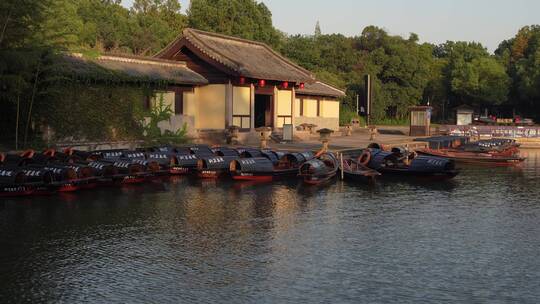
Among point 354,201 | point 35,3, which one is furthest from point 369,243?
point 35,3

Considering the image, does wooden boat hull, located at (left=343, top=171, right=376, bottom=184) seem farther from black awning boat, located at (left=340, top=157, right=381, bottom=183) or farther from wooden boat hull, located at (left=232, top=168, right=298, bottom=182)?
wooden boat hull, located at (left=232, top=168, right=298, bottom=182)

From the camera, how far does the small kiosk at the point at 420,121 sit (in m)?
54.0

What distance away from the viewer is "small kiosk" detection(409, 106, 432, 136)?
54022 millimetres

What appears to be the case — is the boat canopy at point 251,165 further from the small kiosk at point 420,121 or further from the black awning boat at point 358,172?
the small kiosk at point 420,121

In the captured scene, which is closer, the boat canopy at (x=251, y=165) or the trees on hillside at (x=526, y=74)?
the boat canopy at (x=251, y=165)

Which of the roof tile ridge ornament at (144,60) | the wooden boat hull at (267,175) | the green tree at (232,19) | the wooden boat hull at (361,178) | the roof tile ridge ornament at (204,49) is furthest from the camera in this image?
the green tree at (232,19)

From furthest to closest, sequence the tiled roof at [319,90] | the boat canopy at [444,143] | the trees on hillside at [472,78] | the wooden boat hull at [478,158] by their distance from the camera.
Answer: the trees on hillside at [472,78] < the tiled roof at [319,90] < the boat canopy at [444,143] < the wooden boat hull at [478,158]

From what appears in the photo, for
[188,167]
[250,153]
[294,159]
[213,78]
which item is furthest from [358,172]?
[213,78]

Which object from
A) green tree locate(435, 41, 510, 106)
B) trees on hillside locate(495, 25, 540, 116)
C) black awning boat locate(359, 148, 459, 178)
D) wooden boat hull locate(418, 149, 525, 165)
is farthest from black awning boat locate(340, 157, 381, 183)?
green tree locate(435, 41, 510, 106)

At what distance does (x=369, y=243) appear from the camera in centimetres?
1491

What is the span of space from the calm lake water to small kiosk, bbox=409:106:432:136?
3103 cm

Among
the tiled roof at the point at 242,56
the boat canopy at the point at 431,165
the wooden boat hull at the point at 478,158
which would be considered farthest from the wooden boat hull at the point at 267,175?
the tiled roof at the point at 242,56

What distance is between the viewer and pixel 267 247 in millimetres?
14297

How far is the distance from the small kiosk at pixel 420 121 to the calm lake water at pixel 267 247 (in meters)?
31.0
